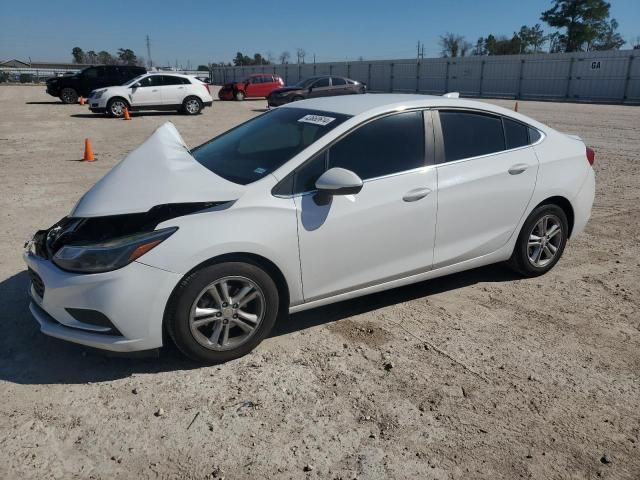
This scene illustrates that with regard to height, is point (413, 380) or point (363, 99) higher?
point (363, 99)

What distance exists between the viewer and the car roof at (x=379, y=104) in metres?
3.98

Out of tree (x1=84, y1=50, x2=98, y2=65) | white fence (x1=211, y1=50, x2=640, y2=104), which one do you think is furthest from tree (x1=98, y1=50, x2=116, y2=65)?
white fence (x1=211, y1=50, x2=640, y2=104)

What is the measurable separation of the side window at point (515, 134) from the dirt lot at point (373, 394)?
4.04 ft

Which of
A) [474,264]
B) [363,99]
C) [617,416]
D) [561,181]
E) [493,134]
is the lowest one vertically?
[617,416]

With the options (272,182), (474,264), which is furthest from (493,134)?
(272,182)

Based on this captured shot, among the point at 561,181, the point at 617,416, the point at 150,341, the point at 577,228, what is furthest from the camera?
the point at 577,228

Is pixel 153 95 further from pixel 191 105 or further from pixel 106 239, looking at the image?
pixel 106 239

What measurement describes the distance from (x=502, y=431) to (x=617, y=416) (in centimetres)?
70

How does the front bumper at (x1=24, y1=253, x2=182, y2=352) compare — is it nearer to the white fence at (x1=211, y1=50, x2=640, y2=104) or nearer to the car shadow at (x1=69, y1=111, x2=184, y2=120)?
the car shadow at (x1=69, y1=111, x2=184, y2=120)

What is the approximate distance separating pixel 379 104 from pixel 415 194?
0.76 metres

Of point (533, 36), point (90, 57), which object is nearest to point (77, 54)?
point (90, 57)

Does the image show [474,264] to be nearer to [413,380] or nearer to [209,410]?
[413,380]

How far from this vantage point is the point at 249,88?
31.3 metres

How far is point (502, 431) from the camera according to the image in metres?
2.84
